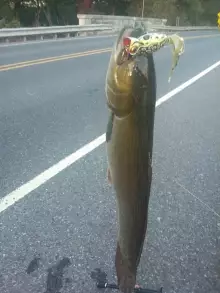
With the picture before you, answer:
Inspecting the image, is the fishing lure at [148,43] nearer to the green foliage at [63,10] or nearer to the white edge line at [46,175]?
the white edge line at [46,175]

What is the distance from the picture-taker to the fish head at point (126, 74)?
81 cm

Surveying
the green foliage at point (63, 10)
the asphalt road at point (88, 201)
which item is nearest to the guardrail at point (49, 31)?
the green foliage at point (63, 10)

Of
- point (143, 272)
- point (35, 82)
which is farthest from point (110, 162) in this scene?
point (35, 82)

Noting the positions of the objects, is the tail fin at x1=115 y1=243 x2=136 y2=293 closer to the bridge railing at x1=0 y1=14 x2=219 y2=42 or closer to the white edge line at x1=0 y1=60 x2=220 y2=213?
the white edge line at x1=0 y1=60 x2=220 y2=213

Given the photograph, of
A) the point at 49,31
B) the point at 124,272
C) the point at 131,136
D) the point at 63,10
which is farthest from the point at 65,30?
the point at 131,136

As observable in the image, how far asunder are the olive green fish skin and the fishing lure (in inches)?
0.7

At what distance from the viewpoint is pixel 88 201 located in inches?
140

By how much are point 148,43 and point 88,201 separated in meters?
2.87

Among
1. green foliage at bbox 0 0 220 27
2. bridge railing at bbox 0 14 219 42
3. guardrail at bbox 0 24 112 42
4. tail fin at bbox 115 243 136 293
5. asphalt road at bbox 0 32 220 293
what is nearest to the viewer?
tail fin at bbox 115 243 136 293

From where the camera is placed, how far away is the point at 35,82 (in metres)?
8.73

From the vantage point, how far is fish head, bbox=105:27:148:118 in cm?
81

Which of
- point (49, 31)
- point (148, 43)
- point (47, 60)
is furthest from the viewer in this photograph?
point (49, 31)

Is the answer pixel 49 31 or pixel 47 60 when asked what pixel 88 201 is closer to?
pixel 47 60

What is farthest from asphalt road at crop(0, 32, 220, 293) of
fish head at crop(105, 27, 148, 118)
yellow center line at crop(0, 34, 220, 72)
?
yellow center line at crop(0, 34, 220, 72)
